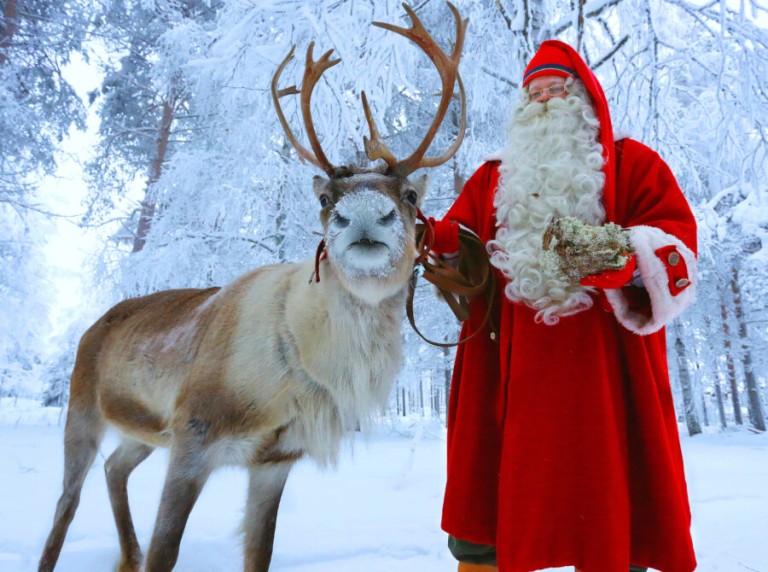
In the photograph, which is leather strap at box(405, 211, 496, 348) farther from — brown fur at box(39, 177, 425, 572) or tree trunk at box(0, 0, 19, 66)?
tree trunk at box(0, 0, 19, 66)

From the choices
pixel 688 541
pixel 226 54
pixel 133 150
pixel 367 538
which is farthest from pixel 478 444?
pixel 133 150

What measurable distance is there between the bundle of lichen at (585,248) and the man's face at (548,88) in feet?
2.21

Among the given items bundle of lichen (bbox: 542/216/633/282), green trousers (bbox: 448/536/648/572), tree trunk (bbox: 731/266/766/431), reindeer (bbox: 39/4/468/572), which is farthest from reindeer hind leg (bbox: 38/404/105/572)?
tree trunk (bbox: 731/266/766/431)

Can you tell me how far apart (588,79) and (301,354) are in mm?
1503

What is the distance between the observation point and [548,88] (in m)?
1.97

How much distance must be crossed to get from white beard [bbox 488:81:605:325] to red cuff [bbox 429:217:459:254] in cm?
14

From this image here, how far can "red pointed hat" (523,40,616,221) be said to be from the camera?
1747mm

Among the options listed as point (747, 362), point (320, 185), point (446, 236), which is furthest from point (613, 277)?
point (747, 362)

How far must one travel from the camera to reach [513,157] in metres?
1.95

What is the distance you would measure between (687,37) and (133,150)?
975 cm

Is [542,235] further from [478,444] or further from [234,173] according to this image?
[234,173]

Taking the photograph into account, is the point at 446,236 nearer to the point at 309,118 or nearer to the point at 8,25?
the point at 309,118

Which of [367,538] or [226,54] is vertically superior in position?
[226,54]

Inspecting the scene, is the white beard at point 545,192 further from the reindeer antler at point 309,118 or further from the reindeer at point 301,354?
the reindeer antler at point 309,118
